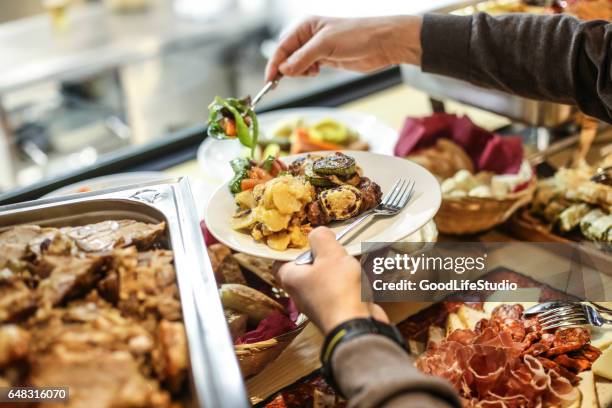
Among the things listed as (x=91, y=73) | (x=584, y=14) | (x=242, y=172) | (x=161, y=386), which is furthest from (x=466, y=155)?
(x=91, y=73)

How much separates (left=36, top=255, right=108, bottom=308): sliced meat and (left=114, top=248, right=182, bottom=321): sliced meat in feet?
0.13

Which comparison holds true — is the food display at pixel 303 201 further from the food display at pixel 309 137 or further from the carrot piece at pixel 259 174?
the food display at pixel 309 137

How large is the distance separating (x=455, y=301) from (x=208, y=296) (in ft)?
2.58

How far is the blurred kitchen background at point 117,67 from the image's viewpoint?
3.51 metres

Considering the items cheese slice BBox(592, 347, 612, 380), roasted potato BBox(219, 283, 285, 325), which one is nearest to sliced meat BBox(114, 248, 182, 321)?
roasted potato BBox(219, 283, 285, 325)

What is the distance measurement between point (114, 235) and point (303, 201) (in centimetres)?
38

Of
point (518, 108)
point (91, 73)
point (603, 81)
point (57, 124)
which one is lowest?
point (57, 124)

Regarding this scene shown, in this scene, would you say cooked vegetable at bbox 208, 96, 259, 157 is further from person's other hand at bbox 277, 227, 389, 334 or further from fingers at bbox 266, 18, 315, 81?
person's other hand at bbox 277, 227, 389, 334

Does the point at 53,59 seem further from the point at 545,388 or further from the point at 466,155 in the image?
the point at 545,388

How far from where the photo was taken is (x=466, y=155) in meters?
2.02

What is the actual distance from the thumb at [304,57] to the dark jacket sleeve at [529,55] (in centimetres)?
29

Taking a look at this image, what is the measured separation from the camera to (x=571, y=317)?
4.64 feet

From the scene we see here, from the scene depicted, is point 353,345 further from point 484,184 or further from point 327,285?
point 484,184

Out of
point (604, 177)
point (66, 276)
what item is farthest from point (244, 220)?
point (604, 177)
